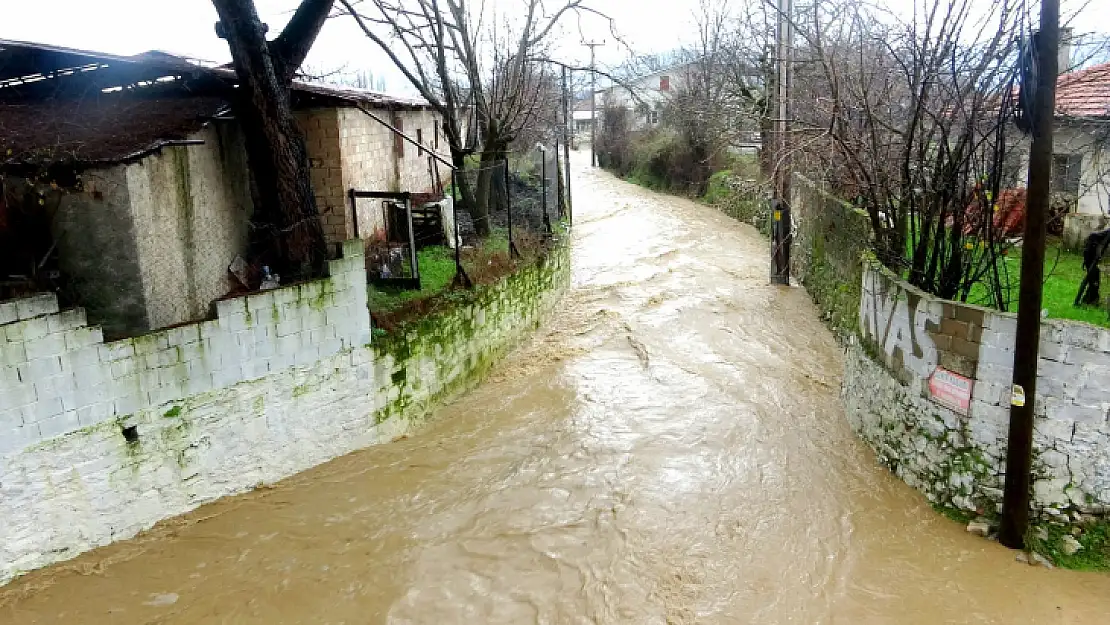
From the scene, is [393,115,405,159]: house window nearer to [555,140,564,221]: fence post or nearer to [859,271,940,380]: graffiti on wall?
[555,140,564,221]: fence post

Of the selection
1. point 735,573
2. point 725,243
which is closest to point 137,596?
point 735,573

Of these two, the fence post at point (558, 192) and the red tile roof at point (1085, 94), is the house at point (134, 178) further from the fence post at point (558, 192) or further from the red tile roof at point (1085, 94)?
the red tile roof at point (1085, 94)

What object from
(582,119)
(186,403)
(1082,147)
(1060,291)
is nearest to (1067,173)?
(1082,147)

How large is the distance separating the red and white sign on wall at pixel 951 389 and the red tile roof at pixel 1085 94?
5.10 m

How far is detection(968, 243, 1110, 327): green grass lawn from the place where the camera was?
7.93 metres

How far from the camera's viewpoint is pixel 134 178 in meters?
7.85

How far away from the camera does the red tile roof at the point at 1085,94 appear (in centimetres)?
1057

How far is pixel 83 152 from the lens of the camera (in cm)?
791

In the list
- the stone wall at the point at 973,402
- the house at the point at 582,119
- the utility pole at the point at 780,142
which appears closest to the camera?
the stone wall at the point at 973,402

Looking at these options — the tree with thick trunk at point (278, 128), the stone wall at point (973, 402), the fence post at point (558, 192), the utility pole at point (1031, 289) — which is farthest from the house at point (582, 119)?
the utility pole at point (1031, 289)

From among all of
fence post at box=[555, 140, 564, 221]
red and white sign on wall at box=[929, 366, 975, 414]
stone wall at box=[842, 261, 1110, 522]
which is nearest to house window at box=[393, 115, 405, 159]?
fence post at box=[555, 140, 564, 221]

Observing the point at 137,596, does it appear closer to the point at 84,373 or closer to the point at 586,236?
the point at 84,373

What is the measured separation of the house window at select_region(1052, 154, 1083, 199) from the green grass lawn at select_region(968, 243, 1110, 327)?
239 cm

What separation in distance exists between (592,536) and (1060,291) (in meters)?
6.37
